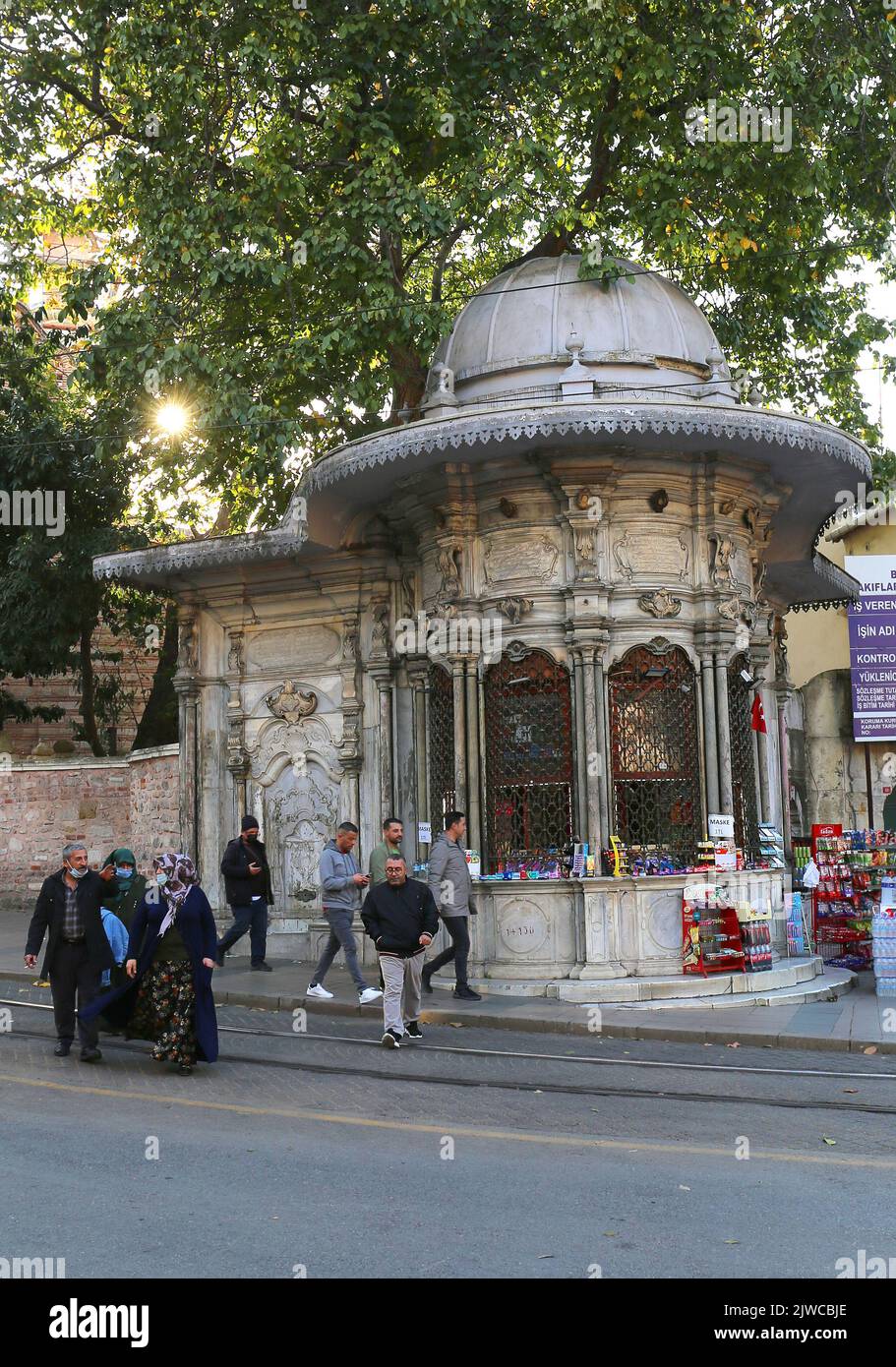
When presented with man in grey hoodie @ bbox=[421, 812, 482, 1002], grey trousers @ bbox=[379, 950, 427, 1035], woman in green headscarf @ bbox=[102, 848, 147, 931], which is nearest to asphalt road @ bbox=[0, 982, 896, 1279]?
grey trousers @ bbox=[379, 950, 427, 1035]

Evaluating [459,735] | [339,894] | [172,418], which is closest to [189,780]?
[172,418]

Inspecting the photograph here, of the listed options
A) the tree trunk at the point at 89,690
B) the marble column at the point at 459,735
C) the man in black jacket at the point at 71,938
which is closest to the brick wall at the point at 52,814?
the tree trunk at the point at 89,690

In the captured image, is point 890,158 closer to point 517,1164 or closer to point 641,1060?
point 641,1060

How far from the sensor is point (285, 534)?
1672cm

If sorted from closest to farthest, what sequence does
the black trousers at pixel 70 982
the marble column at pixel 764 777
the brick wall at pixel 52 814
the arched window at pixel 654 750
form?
the black trousers at pixel 70 982
the arched window at pixel 654 750
the marble column at pixel 764 777
the brick wall at pixel 52 814

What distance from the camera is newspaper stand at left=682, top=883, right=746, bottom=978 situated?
14.2 m

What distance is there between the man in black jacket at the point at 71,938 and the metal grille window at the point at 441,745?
4802 millimetres

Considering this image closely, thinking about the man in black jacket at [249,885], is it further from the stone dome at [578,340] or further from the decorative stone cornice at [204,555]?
the stone dome at [578,340]

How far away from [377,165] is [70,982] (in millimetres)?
10486

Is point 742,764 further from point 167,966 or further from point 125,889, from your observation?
point 167,966

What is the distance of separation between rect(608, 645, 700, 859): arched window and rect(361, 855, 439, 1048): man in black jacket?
349 centimetres

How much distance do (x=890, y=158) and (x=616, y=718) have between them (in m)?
9.36

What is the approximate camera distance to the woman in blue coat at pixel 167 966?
10773 millimetres
